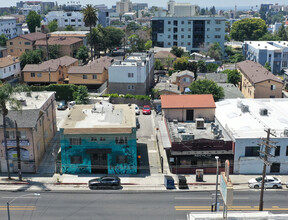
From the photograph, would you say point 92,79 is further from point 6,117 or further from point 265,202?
point 265,202

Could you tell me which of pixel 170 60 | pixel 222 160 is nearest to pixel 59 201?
pixel 222 160

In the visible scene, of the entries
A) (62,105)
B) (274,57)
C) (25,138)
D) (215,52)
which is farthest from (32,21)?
(25,138)

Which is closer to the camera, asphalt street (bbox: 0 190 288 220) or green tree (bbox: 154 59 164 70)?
asphalt street (bbox: 0 190 288 220)

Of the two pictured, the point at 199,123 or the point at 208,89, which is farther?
the point at 208,89

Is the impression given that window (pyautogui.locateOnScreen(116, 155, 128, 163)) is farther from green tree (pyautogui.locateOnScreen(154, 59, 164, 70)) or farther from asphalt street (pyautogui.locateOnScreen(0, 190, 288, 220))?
green tree (pyautogui.locateOnScreen(154, 59, 164, 70))

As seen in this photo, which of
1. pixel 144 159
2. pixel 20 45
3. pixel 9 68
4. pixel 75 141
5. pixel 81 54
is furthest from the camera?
pixel 20 45

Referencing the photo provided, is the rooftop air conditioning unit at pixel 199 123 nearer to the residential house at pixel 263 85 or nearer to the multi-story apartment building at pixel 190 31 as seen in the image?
the residential house at pixel 263 85

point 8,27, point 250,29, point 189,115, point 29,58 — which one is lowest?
point 189,115

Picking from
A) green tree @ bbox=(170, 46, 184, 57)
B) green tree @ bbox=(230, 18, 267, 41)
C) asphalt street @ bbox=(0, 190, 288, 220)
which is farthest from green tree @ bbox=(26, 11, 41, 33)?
asphalt street @ bbox=(0, 190, 288, 220)

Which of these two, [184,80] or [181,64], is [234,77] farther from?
[181,64]
